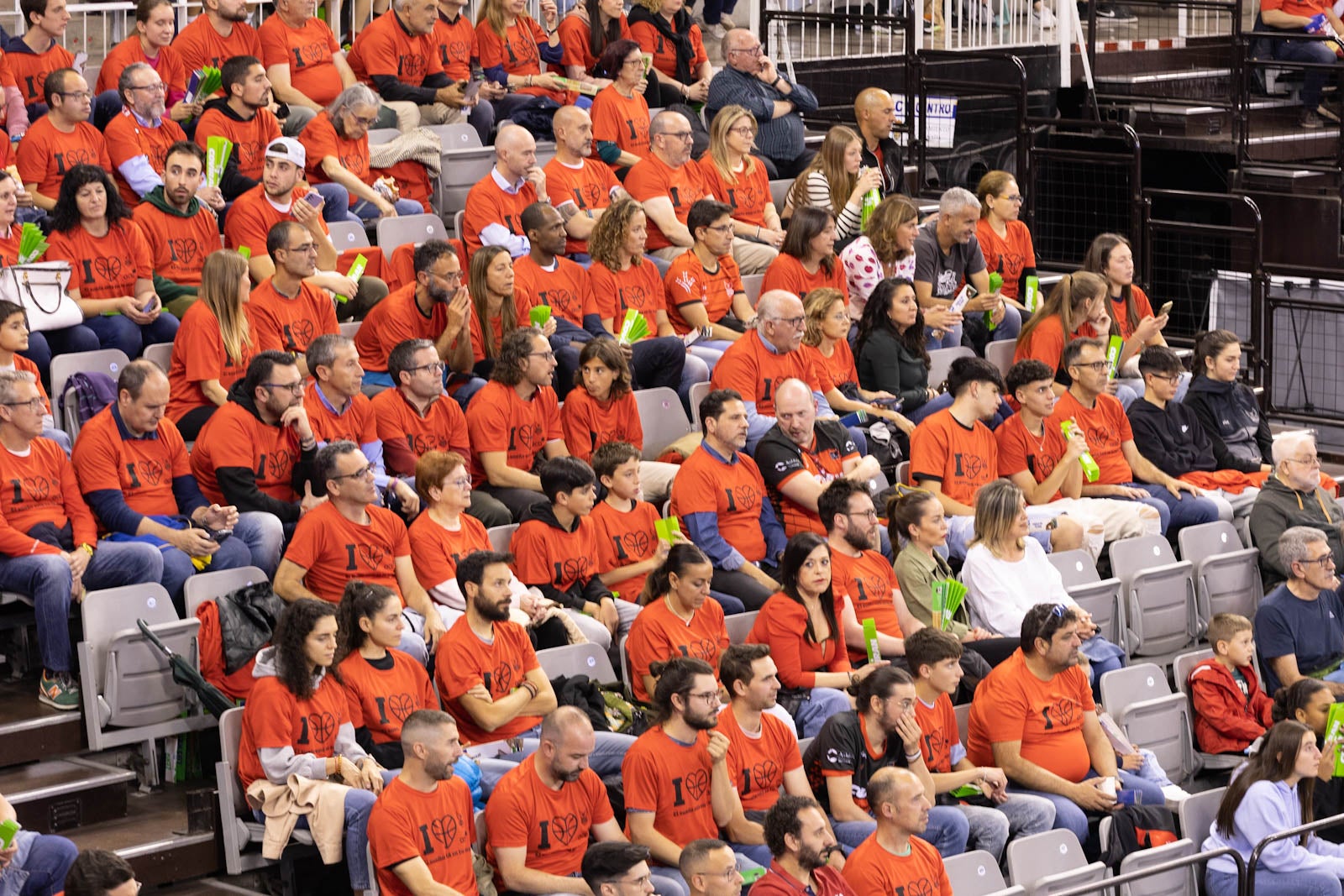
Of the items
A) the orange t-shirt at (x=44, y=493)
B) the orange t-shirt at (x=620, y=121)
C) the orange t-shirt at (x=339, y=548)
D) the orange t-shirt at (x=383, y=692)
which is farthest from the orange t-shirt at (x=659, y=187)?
the orange t-shirt at (x=383, y=692)

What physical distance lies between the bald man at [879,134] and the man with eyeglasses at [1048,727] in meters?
4.48

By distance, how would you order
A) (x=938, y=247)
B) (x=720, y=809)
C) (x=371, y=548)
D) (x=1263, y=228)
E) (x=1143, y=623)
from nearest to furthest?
(x=720, y=809), (x=371, y=548), (x=1143, y=623), (x=938, y=247), (x=1263, y=228)

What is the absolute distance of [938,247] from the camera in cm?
Answer: 1109

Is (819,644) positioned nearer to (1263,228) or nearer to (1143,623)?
(1143,623)

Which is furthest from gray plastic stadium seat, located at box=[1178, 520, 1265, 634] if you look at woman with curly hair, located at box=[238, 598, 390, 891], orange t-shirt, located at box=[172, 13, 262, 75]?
orange t-shirt, located at box=[172, 13, 262, 75]

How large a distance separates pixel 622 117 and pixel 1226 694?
5.01 meters

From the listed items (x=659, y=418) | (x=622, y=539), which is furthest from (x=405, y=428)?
(x=659, y=418)

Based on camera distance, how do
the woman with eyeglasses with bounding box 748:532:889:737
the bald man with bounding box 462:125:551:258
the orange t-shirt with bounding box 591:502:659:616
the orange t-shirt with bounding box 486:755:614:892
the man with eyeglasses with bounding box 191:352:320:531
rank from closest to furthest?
the orange t-shirt with bounding box 486:755:614:892 → the woman with eyeglasses with bounding box 748:532:889:737 → the man with eyeglasses with bounding box 191:352:320:531 → the orange t-shirt with bounding box 591:502:659:616 → the bald man with bounding box 462:125:551:258

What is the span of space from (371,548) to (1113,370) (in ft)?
14.7

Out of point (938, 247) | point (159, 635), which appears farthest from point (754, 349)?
point (159, 635)

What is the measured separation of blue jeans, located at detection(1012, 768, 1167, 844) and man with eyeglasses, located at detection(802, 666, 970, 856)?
1.40 ft

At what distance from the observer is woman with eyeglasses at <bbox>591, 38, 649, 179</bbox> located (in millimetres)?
11844

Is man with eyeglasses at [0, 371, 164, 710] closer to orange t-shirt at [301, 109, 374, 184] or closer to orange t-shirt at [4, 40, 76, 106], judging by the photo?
orange t-shirt at [301, 109, 374, 184]

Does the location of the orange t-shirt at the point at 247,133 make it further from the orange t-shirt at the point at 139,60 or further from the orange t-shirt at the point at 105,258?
the orange t-shirt at the point at 105,258
